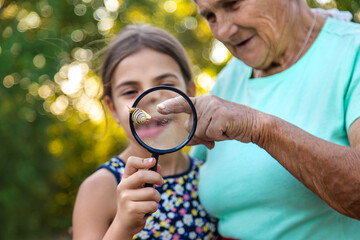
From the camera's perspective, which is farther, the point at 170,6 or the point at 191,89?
the point at 170,6

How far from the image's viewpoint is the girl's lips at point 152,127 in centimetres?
213

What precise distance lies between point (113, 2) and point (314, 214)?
243 inches

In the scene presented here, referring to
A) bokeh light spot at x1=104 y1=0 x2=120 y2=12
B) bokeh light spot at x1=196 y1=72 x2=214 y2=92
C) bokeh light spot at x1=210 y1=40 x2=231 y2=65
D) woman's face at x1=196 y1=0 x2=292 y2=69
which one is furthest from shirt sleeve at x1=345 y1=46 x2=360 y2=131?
bokeh light spot at x1=196 y1=72 x2=214 y2=92

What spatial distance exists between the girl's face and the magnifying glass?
0.59 metres

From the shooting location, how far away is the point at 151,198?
78.5 inches

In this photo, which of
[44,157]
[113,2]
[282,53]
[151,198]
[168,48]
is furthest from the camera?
[113,2]

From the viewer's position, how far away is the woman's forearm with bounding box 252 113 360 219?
1988mm

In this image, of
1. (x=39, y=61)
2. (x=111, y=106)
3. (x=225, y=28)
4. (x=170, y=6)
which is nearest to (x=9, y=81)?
(x=39, y=61)

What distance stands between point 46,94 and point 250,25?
393cm

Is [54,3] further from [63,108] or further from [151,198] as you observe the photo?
[151,198]

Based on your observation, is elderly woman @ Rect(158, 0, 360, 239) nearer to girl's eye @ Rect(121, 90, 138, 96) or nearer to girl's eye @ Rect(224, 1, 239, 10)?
girl's eye @ Rect(224, 1, 239, 10)

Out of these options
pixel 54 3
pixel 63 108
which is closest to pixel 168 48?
pixel 54 3

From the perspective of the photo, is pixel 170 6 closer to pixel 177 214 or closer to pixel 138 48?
pixel 138 48

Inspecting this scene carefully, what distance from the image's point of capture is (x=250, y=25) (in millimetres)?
2641
